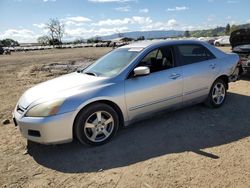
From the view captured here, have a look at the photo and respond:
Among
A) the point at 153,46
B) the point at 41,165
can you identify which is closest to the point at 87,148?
the point at 41,165

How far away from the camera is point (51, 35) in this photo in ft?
327

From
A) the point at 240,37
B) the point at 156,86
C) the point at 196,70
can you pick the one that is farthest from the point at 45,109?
the point at 240,37

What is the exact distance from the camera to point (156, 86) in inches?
192

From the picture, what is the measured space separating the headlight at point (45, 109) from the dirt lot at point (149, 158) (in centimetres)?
69

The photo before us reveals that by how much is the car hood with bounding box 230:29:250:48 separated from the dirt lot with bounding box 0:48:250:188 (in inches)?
227

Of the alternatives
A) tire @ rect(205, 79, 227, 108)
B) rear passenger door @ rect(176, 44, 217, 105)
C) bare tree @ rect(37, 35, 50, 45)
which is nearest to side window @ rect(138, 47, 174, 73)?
rear passenger door @ rect(176, 44, 217, 105)

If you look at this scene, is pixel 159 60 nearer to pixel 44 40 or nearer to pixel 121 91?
pixel 121 91

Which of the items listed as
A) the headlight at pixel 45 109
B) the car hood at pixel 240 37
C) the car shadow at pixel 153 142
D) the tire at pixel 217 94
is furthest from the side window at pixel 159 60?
the car hood at pixel 240 37

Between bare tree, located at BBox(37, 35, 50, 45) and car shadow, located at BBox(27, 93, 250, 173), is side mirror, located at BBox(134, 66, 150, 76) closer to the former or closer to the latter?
car shadow, located at BBox(27, 93, 250, 173)

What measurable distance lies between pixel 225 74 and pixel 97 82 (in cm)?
307

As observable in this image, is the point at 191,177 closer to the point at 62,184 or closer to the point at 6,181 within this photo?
the point at 62,184

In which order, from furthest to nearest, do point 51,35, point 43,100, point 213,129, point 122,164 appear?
point 51,35
point 213,129
point 43,100
point 122,164

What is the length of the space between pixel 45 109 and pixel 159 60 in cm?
232

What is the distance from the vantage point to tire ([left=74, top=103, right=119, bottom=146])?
4.24m
